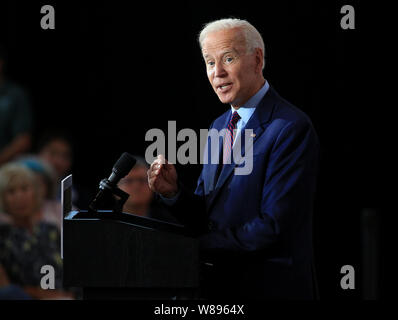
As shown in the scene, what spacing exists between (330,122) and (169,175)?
2.24m

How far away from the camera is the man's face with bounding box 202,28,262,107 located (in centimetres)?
230

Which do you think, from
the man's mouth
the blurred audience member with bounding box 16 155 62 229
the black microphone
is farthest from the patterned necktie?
the blurred audience member with bounding box 16 155 62 229

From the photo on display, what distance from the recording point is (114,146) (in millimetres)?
4746

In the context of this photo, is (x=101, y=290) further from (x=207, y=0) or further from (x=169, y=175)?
(x=207, y=0)

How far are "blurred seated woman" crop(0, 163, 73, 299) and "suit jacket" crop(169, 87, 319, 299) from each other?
2.15m

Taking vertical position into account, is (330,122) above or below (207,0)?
below

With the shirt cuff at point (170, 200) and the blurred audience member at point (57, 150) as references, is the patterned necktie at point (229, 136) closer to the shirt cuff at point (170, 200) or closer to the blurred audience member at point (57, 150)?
the shirt cuff at point (170, 200)

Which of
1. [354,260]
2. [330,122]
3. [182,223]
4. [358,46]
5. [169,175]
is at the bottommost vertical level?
[354,260]

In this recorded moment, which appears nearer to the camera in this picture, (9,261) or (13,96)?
(9,261)

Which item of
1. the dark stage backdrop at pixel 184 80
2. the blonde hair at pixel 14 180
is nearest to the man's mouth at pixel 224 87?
the dark stage backdrop at pixel 184 80

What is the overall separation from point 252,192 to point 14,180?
255 centimetres
